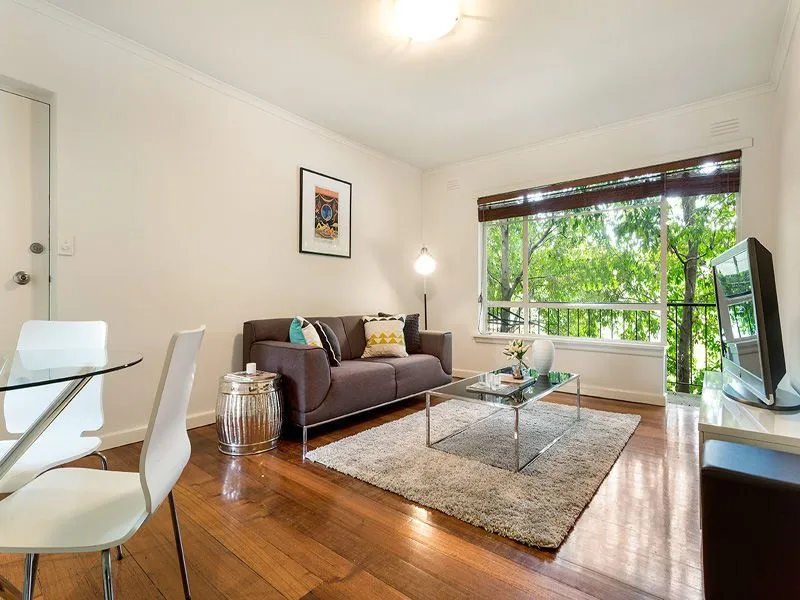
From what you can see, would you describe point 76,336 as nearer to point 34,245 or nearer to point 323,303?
point 34,245

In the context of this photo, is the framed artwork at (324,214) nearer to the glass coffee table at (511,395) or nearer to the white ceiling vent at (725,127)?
the glass coffee table at (511,395)

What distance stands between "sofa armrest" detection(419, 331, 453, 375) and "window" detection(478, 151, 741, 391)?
1.11 metres

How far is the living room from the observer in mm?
1501

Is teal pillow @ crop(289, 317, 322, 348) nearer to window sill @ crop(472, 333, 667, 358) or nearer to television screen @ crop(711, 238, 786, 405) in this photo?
window sill @ crop(472, 333, 667, 358)

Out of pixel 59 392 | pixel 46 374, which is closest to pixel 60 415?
pixel 59 392

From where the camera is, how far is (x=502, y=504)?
180 centimetres

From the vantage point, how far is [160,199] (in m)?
2.77

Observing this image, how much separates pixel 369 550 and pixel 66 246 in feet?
7.86

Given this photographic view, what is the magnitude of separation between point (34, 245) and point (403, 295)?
339 centimetres

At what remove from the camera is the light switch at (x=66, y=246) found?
2.34 metres

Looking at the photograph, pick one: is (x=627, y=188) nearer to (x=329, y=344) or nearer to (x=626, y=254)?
(x=626, y=254)

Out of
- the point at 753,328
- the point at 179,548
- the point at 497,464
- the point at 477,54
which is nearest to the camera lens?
the point at 179,548

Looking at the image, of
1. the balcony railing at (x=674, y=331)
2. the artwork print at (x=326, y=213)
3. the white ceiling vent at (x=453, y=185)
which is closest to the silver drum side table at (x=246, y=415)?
the artwork print at (x=326, y=213)

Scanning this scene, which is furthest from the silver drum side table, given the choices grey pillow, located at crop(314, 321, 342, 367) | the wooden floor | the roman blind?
the roman blind
